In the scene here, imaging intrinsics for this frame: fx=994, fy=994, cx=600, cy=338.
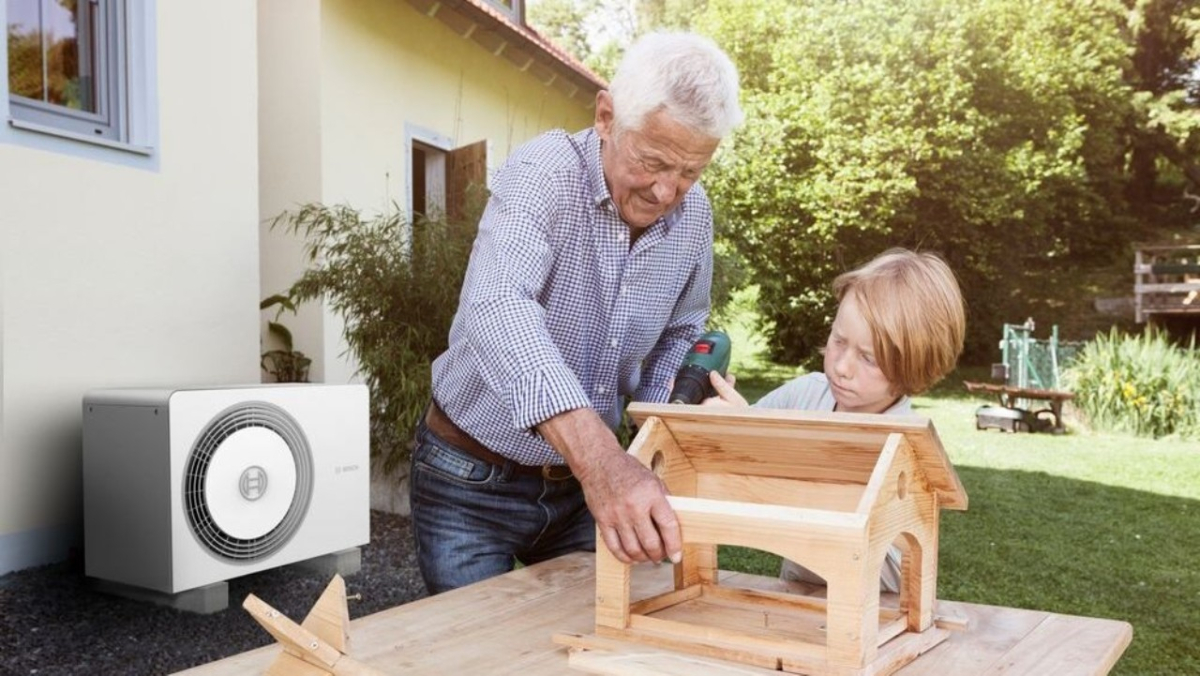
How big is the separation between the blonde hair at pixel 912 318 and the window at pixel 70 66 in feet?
12.8

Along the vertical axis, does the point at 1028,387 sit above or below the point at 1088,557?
above

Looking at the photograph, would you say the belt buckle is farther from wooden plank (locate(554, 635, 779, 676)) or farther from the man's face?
wooden plank (locate(554, 635, 779, 676))

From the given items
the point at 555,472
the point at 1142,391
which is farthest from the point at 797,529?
the point at 1142,391

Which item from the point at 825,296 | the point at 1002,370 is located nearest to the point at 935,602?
the point at 1002,370

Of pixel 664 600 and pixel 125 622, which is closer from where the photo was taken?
pixel 664 600

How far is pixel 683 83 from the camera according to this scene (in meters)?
1.59

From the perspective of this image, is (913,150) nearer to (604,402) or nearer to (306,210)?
(306,210)

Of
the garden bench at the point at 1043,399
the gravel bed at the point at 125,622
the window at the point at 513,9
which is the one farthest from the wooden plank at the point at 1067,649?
the garden bench at the point at 1043,399

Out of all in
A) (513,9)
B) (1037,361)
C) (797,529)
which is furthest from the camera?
(1037,361)

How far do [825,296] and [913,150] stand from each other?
286 cm

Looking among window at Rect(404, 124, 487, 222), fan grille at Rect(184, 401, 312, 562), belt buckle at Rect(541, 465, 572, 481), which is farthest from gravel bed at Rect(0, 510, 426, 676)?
window at Rect(404, 124, 487, 222)

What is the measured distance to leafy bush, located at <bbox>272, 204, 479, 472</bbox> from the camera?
19.3ft

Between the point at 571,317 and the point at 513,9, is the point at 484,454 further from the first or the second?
the point at 513,9

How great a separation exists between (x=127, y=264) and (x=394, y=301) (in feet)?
5.38
